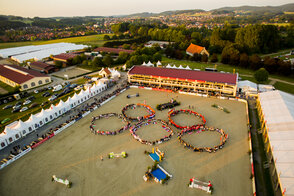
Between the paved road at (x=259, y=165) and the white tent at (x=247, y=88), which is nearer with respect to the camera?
the paved road at (x=259, y=165)

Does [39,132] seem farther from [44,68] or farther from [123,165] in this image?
[44,68]

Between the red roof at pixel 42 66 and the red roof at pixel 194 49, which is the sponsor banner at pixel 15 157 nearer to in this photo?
the red roof at pixel 42 66

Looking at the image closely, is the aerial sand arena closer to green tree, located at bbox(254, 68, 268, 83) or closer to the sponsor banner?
the sponsor banner

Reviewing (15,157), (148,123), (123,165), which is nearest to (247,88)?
(148,123)

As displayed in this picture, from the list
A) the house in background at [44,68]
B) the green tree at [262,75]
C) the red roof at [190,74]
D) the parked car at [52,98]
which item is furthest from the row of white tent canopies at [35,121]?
the green tree at [262,75]

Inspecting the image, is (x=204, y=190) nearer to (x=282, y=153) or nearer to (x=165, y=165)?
(x=165, y=165)
